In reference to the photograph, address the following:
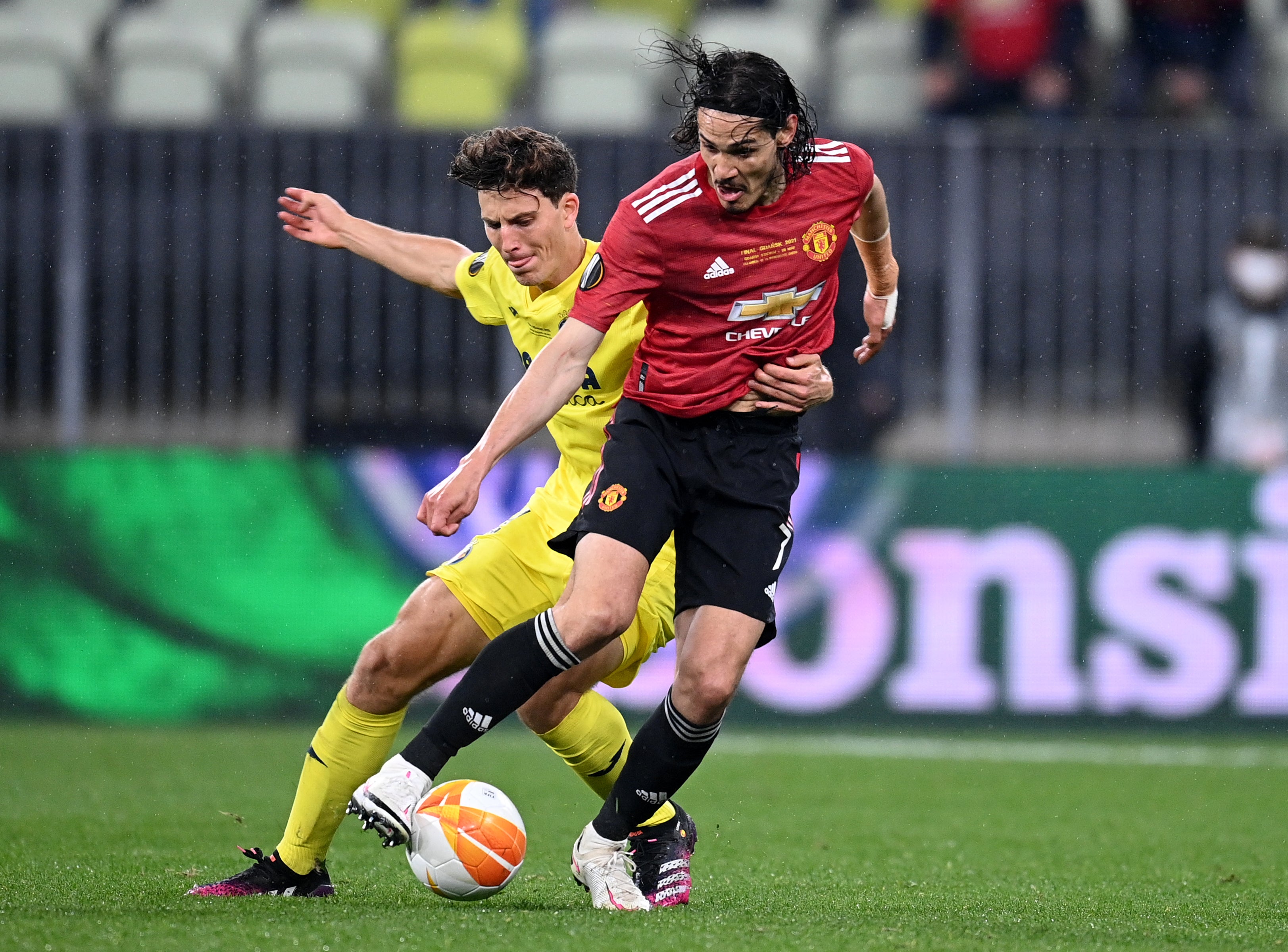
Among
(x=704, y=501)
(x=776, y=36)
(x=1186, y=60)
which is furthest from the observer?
(x=776, y=36)

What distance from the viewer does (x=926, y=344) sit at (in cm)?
992

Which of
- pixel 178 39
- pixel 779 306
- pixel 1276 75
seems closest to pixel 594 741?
pixel 779 306

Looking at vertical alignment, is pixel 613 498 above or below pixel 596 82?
below

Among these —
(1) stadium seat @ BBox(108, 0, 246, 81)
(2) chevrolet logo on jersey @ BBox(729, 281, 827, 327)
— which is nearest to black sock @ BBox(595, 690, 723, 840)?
(2) chevrolet logo on jersey @ BBox(729, 281, 827, 327)

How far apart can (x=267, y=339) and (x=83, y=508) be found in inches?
58.1

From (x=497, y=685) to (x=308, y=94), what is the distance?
315 inches

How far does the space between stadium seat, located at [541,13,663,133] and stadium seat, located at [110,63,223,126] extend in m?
2.23

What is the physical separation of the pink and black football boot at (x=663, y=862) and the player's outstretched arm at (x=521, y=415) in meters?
1.11

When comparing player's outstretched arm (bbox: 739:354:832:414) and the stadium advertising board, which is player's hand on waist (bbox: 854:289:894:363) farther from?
the stadium advertising board

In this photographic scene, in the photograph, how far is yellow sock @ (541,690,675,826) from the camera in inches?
195

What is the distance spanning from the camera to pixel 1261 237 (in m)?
9.82

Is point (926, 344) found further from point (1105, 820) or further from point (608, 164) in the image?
point (1105, 820)

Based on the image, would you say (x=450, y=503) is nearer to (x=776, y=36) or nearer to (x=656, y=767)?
(x=656, y=767)

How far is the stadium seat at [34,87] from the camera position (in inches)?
439
